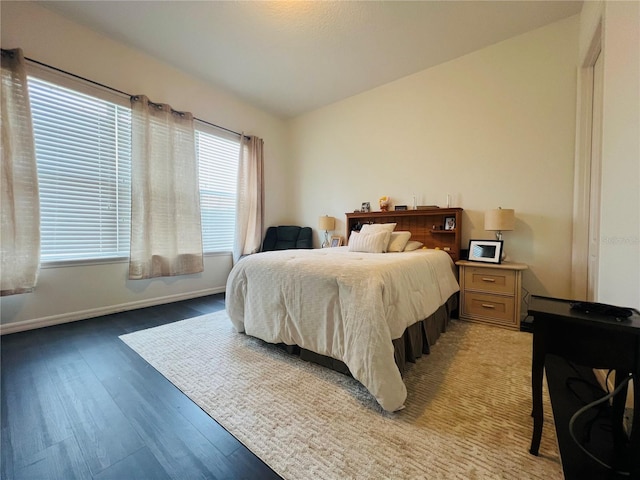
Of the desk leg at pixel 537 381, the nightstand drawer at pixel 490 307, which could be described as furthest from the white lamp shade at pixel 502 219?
the desk leg at pixel 537 381

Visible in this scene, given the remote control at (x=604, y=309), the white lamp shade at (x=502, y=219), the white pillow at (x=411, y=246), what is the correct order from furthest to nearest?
the white pillow at (x=411, y=246) → the white lamp shade at (x=502, y=219) → the remote control at (x=604, y=309)

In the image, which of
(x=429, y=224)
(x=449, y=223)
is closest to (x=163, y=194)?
(x=429, y=224)

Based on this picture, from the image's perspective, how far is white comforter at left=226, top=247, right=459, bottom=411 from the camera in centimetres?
138

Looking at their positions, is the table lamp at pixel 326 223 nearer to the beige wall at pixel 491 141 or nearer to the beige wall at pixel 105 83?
the beige wall at pixel 491 141

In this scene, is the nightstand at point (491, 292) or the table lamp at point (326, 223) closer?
the nightstand at point (491, 292)

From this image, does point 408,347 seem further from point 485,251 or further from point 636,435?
point 485,251

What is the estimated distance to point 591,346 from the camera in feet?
3.16

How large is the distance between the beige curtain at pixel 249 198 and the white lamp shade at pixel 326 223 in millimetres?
1073

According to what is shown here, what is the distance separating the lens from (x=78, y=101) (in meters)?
2.71

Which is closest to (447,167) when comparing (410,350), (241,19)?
(410,350)

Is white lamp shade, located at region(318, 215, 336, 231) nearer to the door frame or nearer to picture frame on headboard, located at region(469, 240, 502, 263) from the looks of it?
picture frame on headboard, located at region(469, 240, 502, 263)

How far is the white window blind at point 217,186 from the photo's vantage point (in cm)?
385

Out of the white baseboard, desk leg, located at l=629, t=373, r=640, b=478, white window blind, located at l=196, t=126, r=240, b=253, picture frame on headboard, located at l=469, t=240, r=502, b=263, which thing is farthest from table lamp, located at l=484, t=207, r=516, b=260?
the white baseboard

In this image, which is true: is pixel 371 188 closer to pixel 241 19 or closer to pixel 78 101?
pixel 241 19
